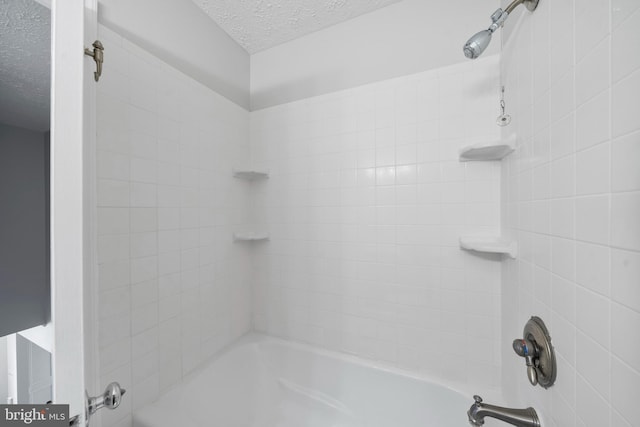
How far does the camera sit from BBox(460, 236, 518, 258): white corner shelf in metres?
0.91

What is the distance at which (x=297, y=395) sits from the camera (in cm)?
144

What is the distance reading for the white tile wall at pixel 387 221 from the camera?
1.14 meters

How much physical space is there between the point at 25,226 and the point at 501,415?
4.33 feet

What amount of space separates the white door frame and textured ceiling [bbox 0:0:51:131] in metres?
0.07

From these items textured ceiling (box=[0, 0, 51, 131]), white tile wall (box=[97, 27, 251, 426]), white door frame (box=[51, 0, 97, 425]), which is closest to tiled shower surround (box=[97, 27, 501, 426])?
white tile wall (box=[97, 27, 251, 426])

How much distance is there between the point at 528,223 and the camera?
0.78 m

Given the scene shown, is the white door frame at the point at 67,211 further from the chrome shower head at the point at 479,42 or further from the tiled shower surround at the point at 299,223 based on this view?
the chrome shower head at the point at 479,42

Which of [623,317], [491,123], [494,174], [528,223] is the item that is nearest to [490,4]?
[491,123]

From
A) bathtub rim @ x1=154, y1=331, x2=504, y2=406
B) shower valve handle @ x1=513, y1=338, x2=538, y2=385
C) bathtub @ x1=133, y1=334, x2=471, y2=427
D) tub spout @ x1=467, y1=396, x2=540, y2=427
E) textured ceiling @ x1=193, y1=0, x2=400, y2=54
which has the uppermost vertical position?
textured ceiling @ x1=193, y1=0, x2=400, y2=54

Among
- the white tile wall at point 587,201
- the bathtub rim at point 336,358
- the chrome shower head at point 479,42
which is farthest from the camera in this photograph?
the bathtub rim at point 336,358

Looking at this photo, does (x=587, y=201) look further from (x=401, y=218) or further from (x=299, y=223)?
(x=299, y=223)

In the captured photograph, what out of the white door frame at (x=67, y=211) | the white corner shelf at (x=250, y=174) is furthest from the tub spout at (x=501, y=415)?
the white corner shelf at (x=250, y=174)

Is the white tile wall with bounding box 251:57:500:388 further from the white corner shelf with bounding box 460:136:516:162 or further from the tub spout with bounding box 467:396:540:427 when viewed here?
the tub spout with bounding box 467:396:540:427

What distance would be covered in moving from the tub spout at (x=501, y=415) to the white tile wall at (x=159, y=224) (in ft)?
4.09
